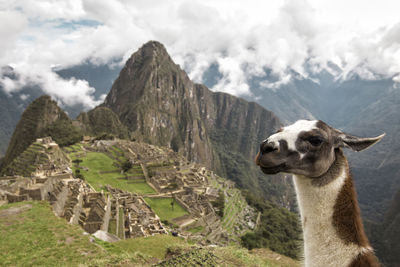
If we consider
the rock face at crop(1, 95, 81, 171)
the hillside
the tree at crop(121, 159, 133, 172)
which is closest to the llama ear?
the hillside

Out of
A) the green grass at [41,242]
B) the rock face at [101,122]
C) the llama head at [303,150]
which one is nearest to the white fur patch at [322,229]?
the llama head at [303,150]

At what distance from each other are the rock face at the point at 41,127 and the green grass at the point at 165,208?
37.2 metres

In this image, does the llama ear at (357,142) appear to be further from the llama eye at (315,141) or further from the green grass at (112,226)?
the green grass at (112,226)

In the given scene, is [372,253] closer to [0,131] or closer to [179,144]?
[179,144]

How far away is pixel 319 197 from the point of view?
2.28 metres

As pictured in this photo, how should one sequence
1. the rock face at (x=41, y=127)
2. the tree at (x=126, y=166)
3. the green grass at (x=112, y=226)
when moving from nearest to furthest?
the green grass at (x=112, y=226)
the tree at (x=126, y=166)
the rock face at (x=41, y=127)

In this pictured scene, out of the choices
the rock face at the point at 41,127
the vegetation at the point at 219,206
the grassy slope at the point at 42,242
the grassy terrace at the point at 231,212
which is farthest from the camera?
the rock face at the point at 41,127

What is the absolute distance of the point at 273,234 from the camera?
35469 millimetres

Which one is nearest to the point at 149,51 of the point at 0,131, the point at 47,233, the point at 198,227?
the point at 0,131

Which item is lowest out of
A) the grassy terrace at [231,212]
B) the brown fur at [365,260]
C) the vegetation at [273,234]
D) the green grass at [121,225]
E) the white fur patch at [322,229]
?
the vegetation at [273,234]

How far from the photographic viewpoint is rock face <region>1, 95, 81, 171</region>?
58250 mm

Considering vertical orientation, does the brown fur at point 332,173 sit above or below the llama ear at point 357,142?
below

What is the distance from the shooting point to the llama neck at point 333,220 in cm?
215

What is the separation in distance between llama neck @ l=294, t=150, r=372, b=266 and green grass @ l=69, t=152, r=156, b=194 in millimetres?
26452
